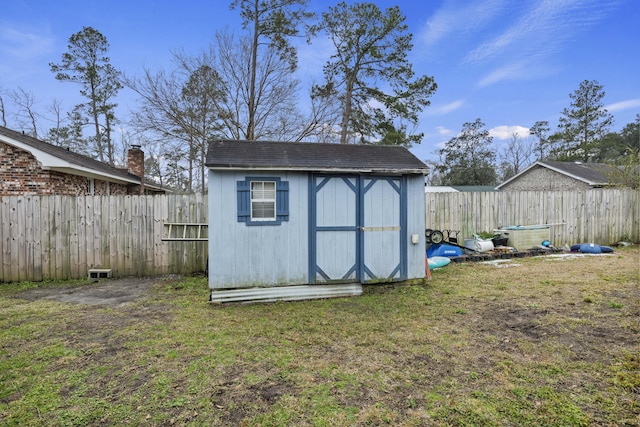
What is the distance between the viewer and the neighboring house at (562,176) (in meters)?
17.9

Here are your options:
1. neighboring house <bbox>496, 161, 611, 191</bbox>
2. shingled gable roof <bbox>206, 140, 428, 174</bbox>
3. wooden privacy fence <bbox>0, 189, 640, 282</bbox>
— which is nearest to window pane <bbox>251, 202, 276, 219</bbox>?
shingled gable roof <bbox>206, 140, 428, 174</bbox>

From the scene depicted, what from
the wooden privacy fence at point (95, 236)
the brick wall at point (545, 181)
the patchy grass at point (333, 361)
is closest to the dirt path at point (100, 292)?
the patchy grass at point (333, 361)

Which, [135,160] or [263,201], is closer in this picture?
[263,201]

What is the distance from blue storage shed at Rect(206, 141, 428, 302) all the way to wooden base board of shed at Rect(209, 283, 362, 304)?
0.02 meters

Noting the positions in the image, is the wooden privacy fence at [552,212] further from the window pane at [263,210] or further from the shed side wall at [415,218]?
the window pane at [263,210]

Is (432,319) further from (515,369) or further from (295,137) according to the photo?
(295,137)

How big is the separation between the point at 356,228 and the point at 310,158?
1.56 m

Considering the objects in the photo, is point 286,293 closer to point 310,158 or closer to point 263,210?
point 263,210

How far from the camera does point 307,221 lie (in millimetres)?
5754

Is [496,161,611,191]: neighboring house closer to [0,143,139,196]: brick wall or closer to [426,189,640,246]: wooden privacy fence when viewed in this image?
[426,189,640,246]: wooden privacy fence

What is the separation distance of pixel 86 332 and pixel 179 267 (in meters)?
3.45

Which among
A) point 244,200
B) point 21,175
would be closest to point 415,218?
point 244,200

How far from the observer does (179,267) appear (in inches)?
299

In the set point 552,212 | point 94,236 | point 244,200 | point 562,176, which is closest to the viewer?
point 244,200
